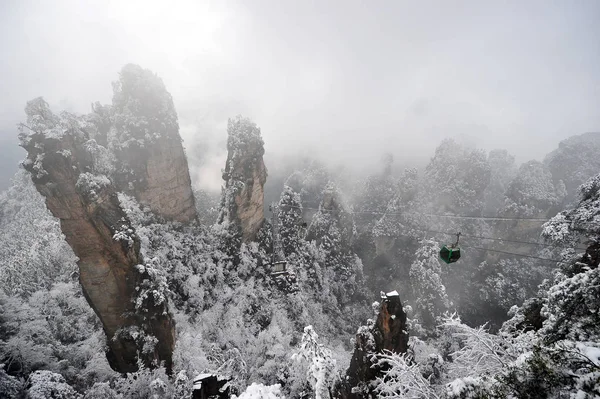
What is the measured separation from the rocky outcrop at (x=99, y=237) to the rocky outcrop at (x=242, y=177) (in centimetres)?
1357

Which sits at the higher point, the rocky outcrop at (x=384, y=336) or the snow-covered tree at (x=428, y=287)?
the snow-covered tree at (x=428, y=287)

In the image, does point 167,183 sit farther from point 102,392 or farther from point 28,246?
point 28,246

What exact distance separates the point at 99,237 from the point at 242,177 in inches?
669

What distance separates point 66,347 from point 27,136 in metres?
14.4

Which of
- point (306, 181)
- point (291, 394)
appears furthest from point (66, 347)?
point (306, 181)

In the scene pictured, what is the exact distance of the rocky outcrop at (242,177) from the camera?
106 feet

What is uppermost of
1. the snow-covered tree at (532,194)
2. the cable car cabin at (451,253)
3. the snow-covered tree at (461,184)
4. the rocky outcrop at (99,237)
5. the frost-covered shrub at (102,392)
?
the snow-covered tree at (461,184)

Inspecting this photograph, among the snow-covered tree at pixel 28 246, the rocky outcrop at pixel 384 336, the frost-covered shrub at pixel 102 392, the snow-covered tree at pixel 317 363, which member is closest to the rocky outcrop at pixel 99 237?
the frost-covered shrub at pixel 102 392

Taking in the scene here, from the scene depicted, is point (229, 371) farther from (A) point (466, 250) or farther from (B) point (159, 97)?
(A) point (466, 250)

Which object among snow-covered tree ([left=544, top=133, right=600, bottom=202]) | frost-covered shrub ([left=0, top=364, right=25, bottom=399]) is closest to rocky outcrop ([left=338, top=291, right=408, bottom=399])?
frost-covered shrub ([left=0, top=364, right=25, bottom=399])

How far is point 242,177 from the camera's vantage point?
3278 cm

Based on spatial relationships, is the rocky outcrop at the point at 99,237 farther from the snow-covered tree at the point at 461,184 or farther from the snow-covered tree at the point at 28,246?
the snow-covered tree at the point at 461,184

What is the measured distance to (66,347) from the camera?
757 inches

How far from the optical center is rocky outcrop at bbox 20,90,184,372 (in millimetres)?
16406
